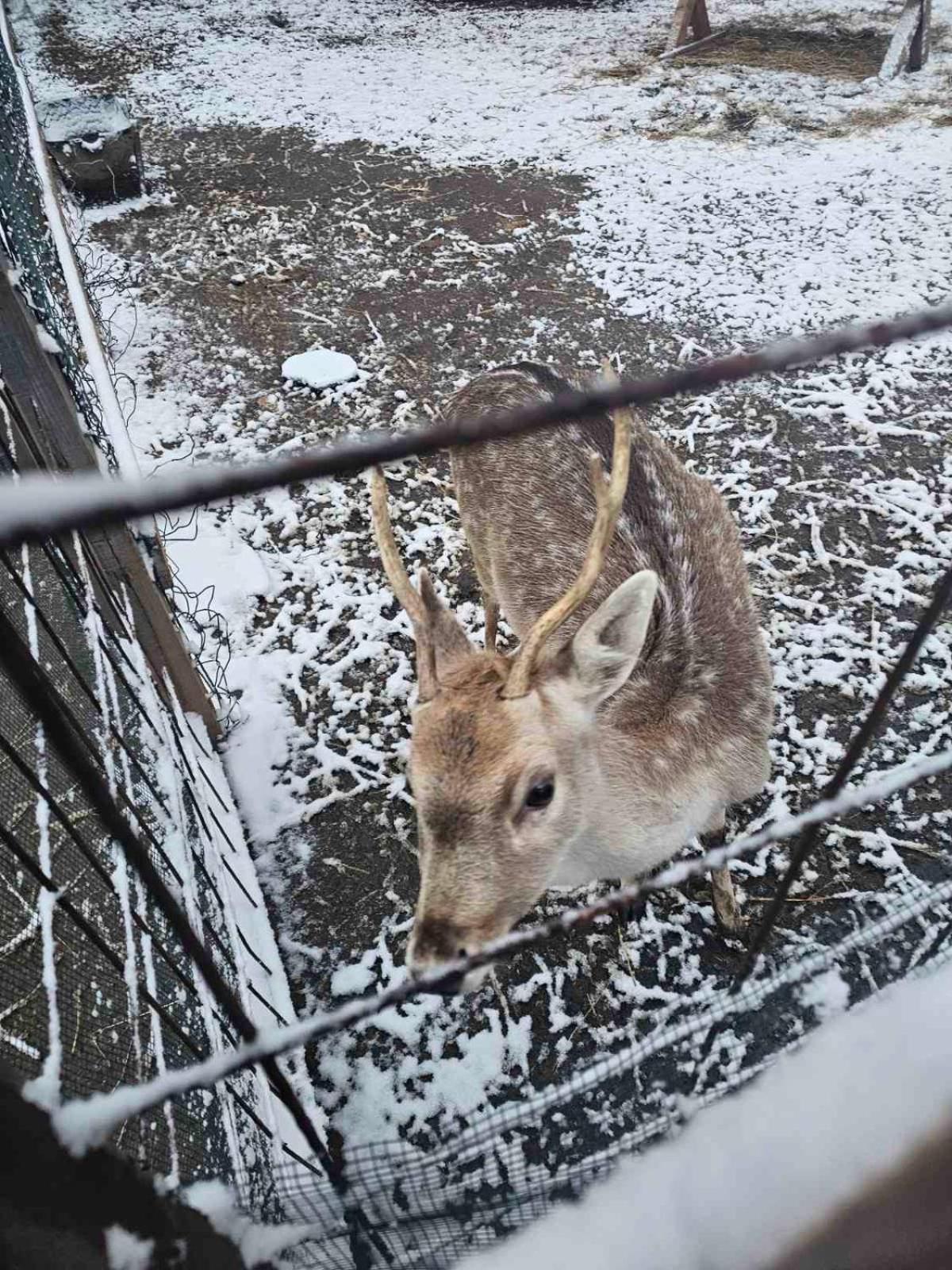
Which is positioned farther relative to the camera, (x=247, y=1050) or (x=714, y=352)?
(x=714, y=352)

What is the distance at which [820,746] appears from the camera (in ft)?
12.8

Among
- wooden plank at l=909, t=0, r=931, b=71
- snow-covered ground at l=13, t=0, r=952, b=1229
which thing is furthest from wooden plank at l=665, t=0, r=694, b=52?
wooden plank at l=909, t=0, r=931, b=71

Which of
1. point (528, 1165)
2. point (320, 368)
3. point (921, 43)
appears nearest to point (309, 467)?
point (528, 1165)

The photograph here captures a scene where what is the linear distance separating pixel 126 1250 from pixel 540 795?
55.3 inches

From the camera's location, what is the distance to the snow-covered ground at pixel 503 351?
3279 mm

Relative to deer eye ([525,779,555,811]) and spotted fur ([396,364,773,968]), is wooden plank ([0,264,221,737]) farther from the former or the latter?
deer eye ([525,779,555,811])

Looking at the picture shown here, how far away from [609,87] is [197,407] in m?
7.80

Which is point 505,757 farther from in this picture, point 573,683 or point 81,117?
point 81,117

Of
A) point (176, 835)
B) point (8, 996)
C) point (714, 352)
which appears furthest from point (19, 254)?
point (714, 352)

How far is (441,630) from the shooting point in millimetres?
2490

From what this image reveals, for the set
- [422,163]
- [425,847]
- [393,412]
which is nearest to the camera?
[425,847]

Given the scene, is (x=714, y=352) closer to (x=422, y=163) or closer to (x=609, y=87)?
(x=422, y=163)

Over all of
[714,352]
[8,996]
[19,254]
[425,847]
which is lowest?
[8,996]

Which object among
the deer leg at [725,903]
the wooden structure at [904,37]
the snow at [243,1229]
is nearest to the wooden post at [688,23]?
the wooden structure at [904,37]
